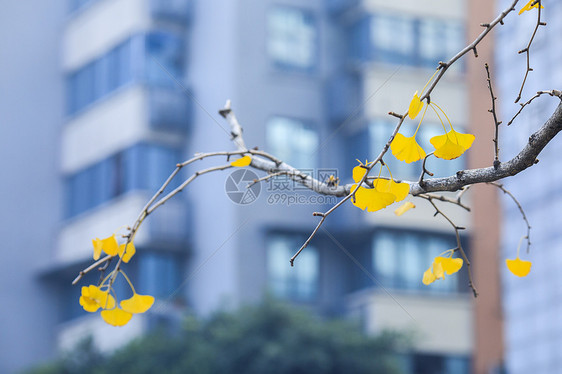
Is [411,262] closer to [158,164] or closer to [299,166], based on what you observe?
[299,166]

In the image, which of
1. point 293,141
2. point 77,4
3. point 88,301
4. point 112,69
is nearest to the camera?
point 88,301

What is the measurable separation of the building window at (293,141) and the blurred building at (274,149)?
0.02 metres

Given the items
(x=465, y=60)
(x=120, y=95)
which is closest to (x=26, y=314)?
(x=120, y=95)

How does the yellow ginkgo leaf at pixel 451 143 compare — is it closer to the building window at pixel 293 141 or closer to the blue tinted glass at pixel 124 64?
the building window at pixel 293 141

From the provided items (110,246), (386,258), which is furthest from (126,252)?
(386,258)

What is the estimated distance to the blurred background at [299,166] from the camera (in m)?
13.7

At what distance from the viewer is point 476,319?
48.1ft

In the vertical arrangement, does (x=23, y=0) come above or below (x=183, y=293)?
above

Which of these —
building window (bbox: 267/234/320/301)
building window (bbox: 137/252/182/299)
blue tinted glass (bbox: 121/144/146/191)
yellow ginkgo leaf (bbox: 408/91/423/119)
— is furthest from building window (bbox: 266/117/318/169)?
yellow ginkgo leaf (bbox: 408/91/423/119)

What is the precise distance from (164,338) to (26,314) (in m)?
4.49

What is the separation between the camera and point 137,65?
572 inches

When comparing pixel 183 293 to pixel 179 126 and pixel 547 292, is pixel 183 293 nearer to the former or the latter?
pixel 179 126

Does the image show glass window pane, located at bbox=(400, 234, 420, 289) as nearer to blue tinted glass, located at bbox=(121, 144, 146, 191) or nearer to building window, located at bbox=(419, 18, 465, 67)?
building window, located at bbox=(419, 18, 465, 67)

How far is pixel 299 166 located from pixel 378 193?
1215 centimetres
